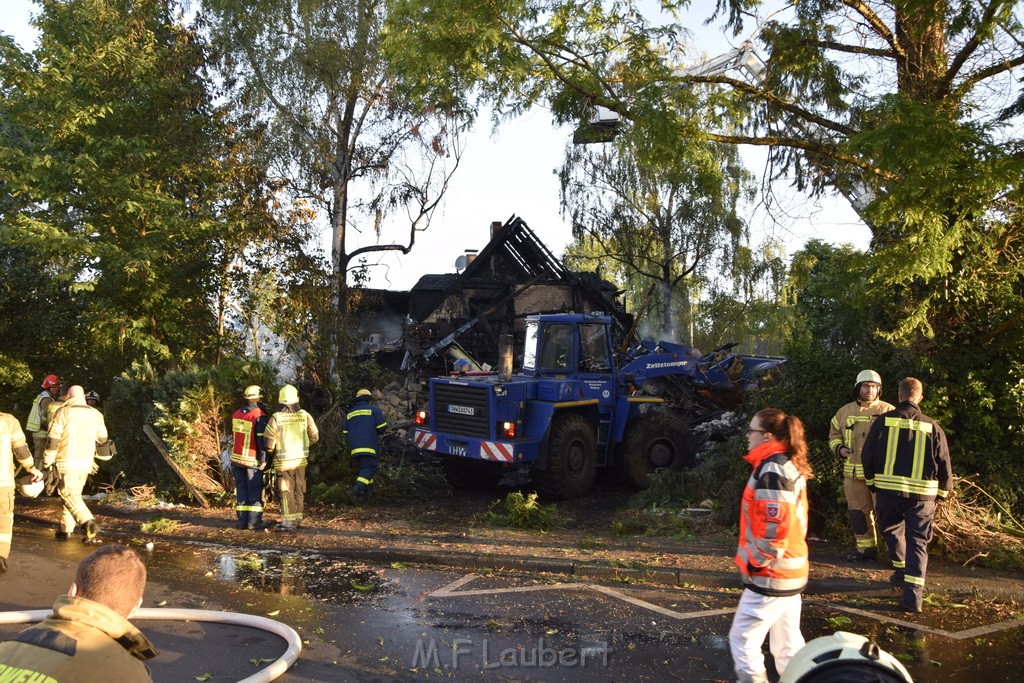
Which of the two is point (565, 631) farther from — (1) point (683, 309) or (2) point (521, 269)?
(1) point (683, 309)

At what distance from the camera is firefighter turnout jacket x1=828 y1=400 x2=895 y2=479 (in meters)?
8.82

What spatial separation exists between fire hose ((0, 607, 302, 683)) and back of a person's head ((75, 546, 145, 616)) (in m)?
2.98

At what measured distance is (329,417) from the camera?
13.3m

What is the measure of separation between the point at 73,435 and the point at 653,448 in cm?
845

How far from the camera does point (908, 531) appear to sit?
7.26 m

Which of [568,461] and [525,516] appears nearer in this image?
[525,516]

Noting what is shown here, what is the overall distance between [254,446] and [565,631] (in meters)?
5.23

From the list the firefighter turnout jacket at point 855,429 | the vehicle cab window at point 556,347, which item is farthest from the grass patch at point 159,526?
the firefighter turnout jacket at point 855,429

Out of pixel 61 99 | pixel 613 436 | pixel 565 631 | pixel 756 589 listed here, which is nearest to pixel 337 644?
pixel 565 631

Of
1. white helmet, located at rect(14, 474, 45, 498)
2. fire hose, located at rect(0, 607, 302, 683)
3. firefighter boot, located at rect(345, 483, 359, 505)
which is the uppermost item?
white helmet, located at rect(14, 474, 45, 498)

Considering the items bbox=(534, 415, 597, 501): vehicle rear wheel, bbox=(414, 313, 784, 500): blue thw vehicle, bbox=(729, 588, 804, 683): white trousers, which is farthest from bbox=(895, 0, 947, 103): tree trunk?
bbox=(534, 415, 597, 501): vehicle rear wheel

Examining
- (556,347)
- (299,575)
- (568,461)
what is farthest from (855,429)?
(299,575)

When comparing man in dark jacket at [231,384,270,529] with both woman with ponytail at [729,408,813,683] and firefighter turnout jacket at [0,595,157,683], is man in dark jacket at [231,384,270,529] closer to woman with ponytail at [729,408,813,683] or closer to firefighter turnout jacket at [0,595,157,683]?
woman with ponytail at [729,408,813,683]

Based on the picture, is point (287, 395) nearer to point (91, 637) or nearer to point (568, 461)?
point (568, 461)
